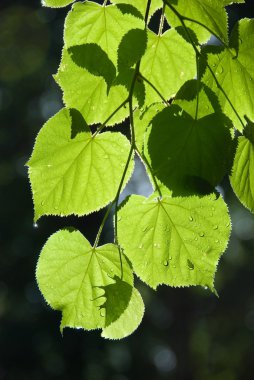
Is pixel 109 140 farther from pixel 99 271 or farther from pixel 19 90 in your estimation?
pixel 19 90

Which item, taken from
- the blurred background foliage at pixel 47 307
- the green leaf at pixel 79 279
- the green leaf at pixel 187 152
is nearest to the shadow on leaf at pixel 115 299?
the green leaf at pixel 79 279

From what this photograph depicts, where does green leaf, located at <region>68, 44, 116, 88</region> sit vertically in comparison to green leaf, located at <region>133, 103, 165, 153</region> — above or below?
above

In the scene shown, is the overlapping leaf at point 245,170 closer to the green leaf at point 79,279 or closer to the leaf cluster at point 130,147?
the leaf cluster at point 130,147

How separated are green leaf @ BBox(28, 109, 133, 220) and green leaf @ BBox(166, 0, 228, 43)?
135 mm

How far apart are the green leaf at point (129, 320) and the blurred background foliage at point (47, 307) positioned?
819 cm

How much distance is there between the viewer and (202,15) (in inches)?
23.5

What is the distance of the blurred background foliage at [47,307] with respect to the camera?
31.9 feet

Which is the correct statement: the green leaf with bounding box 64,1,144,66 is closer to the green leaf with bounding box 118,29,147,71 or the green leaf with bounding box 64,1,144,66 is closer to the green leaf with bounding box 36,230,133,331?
the green leaf with bounding box 118,29,147,71

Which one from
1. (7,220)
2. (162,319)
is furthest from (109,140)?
(162,319)

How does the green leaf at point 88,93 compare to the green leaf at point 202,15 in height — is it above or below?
below

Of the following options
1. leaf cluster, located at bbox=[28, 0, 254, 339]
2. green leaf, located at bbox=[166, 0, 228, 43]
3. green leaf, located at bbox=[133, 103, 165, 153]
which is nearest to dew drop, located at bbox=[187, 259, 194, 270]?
leaf cluster, located at bbox=[28, 0, 254, 339]

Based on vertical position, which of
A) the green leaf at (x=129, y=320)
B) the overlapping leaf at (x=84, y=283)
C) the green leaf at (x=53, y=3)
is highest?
the green leaf at (x=53, y=3)

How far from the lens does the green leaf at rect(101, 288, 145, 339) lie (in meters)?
0.59

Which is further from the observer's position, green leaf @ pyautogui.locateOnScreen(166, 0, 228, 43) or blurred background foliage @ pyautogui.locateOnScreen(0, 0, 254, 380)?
blurred background foliage @ pyautogui.locateOnScreen(0, 0, 254, 380)
